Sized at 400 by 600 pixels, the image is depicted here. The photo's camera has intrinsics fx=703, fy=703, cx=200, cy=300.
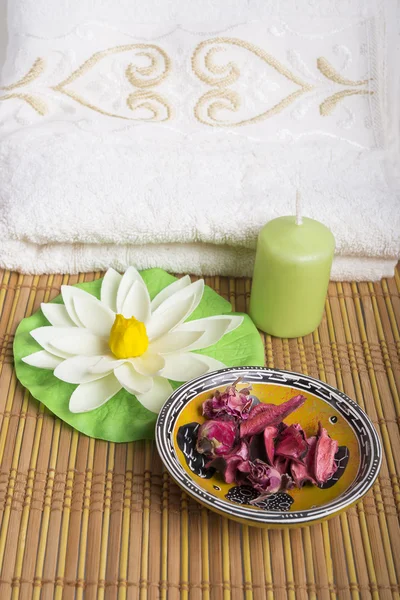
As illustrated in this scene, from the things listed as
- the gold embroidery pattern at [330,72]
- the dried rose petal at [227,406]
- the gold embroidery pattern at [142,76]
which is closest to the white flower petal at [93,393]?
the dried rose petal at [227,406]

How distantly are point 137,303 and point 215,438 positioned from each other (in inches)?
8.7

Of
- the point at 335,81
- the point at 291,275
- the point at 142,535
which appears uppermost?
the point at 335,81

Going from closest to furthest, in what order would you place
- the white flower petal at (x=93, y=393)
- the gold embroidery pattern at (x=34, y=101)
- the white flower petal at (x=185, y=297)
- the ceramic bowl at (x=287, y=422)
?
the ceramic bowl at (x=287, y=422), the white flower petal at (x=93, y=393), the white flower petal at (x=185, y=297), the gold embroidery pattern at (x=34, y=101)

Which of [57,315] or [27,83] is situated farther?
[27,83]

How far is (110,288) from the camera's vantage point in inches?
31.7

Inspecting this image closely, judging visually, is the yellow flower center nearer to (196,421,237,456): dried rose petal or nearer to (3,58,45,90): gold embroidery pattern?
(196,421,237,456): dried rose petal

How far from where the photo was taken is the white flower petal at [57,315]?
2.49 feet

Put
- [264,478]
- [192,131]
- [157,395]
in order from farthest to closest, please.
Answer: [192,131] → [157,395] → [264,478]

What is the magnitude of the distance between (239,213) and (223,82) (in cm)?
24

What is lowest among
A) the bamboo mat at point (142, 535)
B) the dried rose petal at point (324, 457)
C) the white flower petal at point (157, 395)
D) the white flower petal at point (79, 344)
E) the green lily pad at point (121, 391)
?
the bamboo mat at point (142, 535)

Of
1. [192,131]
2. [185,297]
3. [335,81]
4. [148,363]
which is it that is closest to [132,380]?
[148,363]

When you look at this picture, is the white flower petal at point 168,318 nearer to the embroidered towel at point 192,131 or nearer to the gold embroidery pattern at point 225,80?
the embroidered towel at point 192,131

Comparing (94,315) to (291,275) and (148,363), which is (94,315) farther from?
(291,275)

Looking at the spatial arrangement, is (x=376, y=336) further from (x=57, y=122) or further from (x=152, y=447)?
(x=57, y=122)
